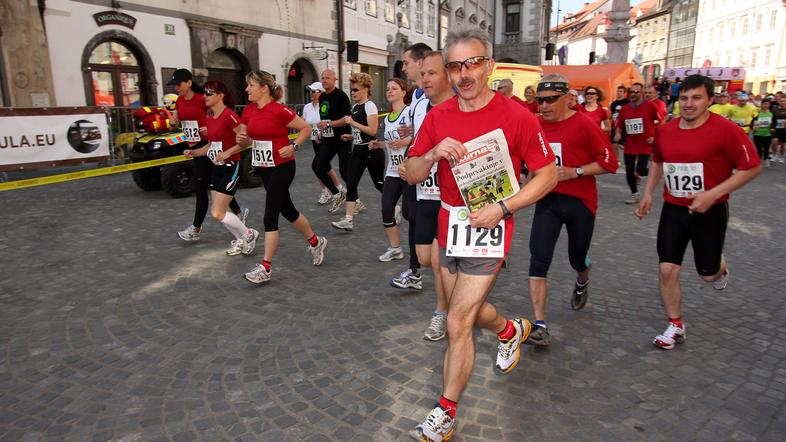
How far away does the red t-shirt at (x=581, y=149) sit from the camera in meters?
3.85

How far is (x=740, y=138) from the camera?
3.54 meters

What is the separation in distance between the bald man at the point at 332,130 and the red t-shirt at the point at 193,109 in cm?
155

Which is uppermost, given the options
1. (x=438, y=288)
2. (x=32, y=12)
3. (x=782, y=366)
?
(x=32, y=12)

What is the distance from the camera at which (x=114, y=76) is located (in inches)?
567

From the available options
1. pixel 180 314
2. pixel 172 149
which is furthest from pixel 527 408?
pixel 172 149

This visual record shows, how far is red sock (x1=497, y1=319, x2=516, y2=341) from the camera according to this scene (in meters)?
3.18

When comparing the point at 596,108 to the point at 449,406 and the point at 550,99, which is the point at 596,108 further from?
the point at 449,406

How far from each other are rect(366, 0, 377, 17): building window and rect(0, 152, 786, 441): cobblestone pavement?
71.5 ft

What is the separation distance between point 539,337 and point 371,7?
24932 millimetres

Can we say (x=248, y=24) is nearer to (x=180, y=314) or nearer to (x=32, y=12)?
(x=32, y=12)

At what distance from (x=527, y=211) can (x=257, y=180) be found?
5095mm

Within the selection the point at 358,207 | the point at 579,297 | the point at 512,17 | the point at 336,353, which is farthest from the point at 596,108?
the point at 512,17

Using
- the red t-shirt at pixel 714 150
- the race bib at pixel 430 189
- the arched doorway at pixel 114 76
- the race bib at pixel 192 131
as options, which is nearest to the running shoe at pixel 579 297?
the red t-shirt at pixel 714 150

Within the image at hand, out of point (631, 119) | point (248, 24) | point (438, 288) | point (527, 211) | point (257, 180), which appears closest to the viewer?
point (438, 288)
